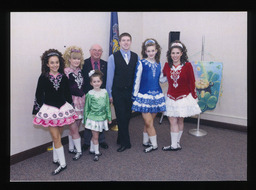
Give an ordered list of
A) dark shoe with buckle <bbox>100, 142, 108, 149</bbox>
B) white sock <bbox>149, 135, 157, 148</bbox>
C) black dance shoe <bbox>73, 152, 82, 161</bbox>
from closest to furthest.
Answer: black dance shoe <bbox>73, 152, 82, 161</bbox>
white sock <bbox>149, 135, 157, 148</bbox>
dark shoe with buckle <bbox>100, 142, 108, 149</bbox>

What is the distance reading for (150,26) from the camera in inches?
203

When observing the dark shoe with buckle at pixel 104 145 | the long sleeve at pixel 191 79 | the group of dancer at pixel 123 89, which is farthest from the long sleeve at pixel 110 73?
the long sleeve at pixel 191 79

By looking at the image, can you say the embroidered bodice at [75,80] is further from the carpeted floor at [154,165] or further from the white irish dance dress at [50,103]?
the carpeted floor at [154,165]

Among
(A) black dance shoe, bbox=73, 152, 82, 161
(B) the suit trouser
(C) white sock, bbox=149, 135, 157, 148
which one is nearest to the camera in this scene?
(A) black dance shoe, bbox=73, 152, 82, 161

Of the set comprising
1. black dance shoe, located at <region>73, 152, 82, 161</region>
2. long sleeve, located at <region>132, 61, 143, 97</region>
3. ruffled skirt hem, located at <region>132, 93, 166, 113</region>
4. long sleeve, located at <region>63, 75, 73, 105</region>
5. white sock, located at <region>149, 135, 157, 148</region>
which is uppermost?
long sleeve, located at <region>132, 61, 143, 97</region>

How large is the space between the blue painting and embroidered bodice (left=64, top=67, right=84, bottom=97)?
2134mm

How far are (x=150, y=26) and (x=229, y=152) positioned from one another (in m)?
3.23

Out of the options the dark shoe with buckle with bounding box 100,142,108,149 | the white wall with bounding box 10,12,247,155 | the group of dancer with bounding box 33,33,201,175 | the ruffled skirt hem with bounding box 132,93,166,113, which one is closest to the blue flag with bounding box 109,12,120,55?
the white wall with bounding box 10,12,247,155

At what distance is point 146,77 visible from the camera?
3.13 metres

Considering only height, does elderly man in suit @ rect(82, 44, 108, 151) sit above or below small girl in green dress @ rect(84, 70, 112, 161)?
above

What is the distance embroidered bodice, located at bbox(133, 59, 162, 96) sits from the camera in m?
3.12

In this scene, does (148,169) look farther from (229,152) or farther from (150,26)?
(150,26)

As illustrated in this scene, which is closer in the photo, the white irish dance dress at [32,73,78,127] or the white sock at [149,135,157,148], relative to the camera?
the white irish dance dress at [32,73,78,127]

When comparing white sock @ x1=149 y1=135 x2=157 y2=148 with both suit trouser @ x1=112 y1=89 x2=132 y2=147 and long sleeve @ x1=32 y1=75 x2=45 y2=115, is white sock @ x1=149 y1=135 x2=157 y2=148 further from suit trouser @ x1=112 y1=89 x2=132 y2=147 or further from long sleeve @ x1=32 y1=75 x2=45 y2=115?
long sleeve @ x1=32 y1=75 x2=45 y2=115
